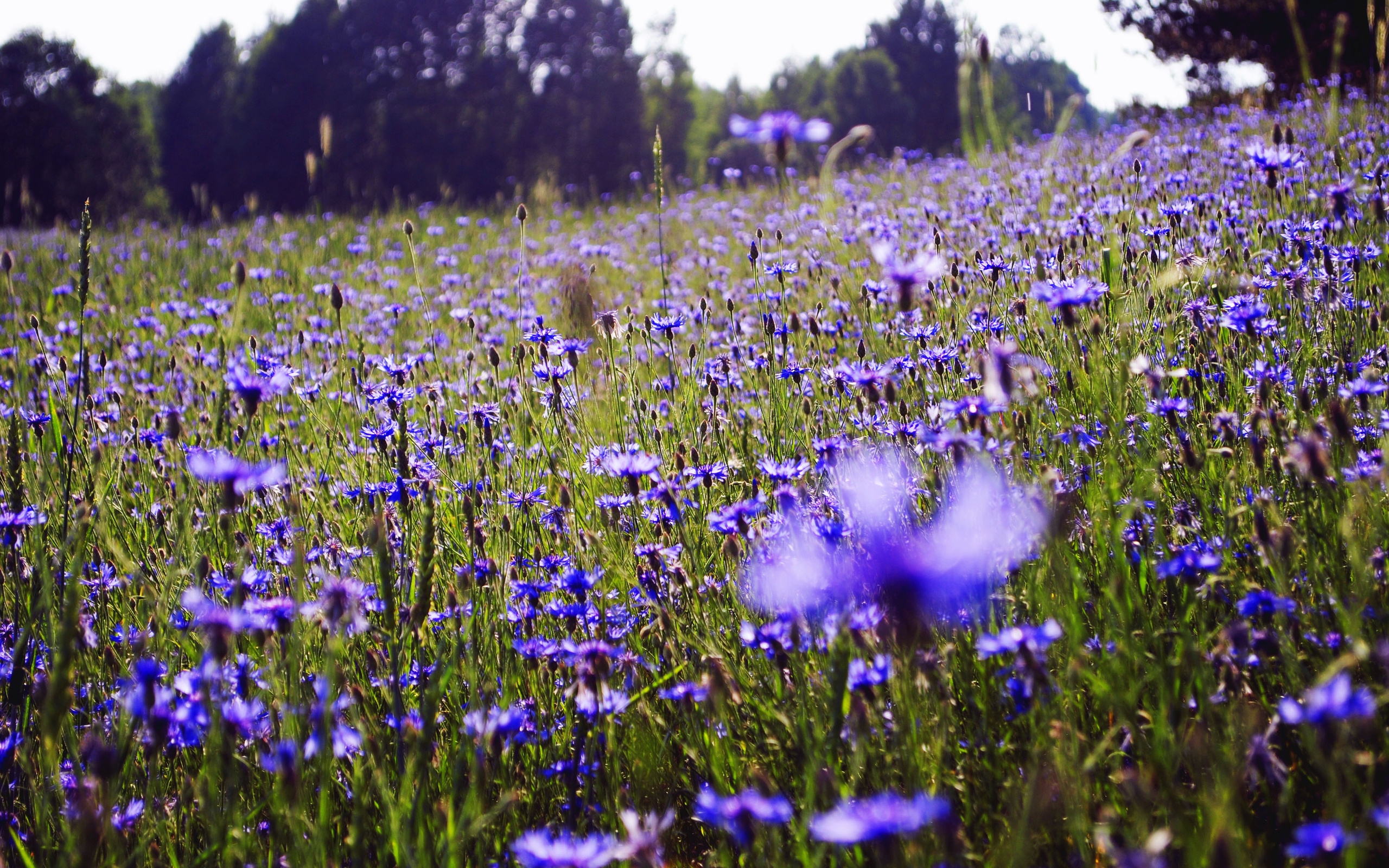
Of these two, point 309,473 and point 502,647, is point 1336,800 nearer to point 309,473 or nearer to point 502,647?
point 502,647

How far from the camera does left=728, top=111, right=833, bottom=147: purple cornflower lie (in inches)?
66.9

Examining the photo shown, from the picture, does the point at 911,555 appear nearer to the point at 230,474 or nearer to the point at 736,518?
the point at 736,518

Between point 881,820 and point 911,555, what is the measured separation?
33.0 inches

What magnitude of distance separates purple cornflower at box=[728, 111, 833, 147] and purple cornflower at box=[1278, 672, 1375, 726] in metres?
1.23

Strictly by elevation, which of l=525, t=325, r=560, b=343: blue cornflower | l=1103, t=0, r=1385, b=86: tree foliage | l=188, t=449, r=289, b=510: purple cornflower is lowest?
l=188, t=449, r=289, b=510: purple cornflower

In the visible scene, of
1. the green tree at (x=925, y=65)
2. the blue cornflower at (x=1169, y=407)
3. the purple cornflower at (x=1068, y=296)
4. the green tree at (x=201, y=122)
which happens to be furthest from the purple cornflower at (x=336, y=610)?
the green tree at (x=925, y=65)

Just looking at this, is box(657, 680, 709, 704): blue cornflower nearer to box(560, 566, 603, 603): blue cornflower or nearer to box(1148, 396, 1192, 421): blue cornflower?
box(560, 566, 603, 603): blue cornflower

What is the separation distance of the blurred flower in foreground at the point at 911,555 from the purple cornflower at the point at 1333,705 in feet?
1.84

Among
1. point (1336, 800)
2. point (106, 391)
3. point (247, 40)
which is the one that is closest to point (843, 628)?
point (1336, 800)

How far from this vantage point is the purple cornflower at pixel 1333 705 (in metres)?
0.90

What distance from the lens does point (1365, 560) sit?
137 cm

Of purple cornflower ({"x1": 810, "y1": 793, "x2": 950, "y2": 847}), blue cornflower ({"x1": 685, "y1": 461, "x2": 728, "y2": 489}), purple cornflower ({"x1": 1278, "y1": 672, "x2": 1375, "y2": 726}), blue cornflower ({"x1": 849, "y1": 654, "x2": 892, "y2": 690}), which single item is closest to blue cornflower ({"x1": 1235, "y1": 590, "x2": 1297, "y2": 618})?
purple cornflower ({"x1": 1278, "y1": 672, "x2": 1375, "y2": 726})

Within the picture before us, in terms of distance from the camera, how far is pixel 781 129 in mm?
1753

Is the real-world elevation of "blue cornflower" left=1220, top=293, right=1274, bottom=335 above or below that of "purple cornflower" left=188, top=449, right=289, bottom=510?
above
